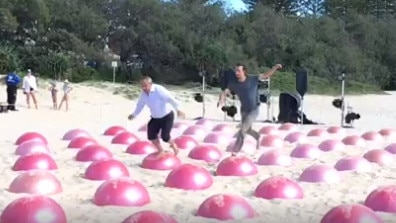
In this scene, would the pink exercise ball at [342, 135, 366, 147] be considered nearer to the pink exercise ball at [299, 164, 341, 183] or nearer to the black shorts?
the pink exercise ball at [299, 164, 341, 183]

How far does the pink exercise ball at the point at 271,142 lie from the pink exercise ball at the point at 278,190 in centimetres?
499

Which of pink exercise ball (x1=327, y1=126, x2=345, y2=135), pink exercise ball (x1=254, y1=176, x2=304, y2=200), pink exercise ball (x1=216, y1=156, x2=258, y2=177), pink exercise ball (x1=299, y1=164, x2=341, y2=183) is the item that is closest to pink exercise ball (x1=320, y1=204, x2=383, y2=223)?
pink exercise ball (x1=254, y1=176, x2=304, y2=200)

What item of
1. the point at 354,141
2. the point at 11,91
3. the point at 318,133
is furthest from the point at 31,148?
the point at 11,91

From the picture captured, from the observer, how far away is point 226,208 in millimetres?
6688

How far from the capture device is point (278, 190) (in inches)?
306

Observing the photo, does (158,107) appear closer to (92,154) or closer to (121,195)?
(92,154)

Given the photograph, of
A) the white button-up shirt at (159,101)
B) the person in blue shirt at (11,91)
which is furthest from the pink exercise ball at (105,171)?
the person in blue shirt at (11,91)

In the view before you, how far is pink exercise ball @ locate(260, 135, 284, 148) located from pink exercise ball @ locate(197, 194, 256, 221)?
20.1 ft

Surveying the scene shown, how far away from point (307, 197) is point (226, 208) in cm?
157

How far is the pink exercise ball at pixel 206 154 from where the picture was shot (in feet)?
35.5

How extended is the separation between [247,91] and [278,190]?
98.6 inches

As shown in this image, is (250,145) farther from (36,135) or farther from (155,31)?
(155,31)

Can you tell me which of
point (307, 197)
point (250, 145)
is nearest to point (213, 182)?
point (307, 197)

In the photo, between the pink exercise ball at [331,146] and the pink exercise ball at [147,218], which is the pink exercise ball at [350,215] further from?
the pink exercise ball at [331,146]
